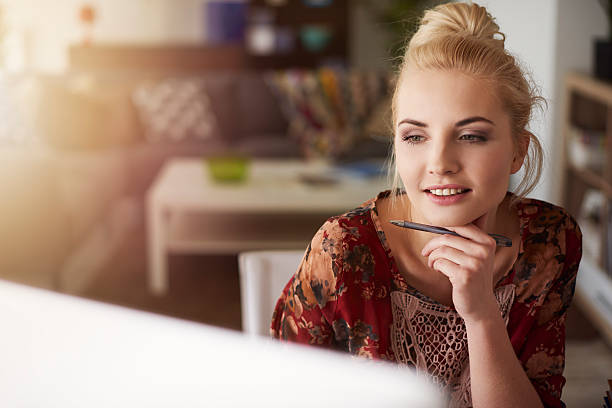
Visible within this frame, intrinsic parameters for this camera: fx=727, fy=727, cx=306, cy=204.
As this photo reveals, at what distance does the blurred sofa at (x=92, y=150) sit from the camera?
2754mm

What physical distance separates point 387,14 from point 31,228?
387cm

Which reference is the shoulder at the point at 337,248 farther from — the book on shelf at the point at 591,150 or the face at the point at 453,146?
the book on shelf at the point at 591,150

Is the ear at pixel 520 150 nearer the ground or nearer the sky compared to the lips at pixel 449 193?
nearer the sky

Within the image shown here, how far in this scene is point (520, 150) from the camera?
857 mm

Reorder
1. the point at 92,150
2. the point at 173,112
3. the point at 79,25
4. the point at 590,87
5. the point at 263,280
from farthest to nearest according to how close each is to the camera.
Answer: the point at 79,25 < the point at 173,112 < the point at 92,150 < the point at 590,87 < the point at 263,280

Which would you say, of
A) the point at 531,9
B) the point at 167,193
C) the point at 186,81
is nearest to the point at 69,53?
the point at 186,81

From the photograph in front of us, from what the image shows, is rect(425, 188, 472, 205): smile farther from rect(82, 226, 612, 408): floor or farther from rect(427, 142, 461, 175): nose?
rect(82, 226, 612, 408): floor

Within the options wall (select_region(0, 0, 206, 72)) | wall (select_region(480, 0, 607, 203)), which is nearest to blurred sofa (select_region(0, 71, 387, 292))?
wall (select_region(480, 0, 607, 203))

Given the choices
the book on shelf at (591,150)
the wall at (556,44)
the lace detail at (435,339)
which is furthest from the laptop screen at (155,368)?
the wall at (556,44)

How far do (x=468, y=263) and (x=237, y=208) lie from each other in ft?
6.92

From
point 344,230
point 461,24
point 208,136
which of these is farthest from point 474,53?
point 208,136

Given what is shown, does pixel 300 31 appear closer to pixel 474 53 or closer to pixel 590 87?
pixel 590 87

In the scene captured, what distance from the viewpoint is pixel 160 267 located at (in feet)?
9.69

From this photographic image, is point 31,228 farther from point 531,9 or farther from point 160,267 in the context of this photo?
point 531,9
